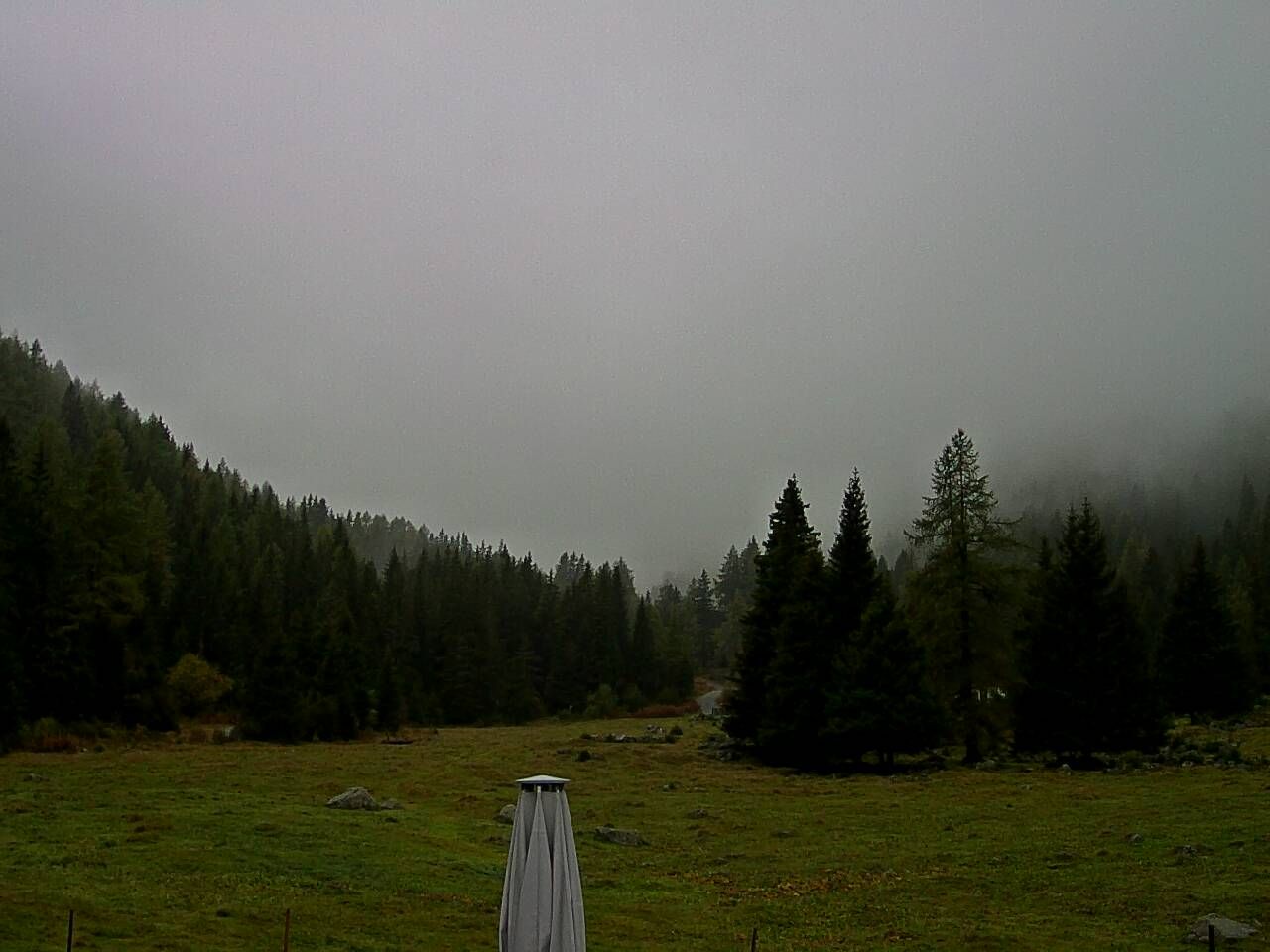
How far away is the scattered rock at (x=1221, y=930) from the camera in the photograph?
1622cm

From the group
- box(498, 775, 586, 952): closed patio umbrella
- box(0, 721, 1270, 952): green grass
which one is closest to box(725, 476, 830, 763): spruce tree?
box(0, 721, 1270, 952): green grass

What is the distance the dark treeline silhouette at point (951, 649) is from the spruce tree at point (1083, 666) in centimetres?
6

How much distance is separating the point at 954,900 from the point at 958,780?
20.5m

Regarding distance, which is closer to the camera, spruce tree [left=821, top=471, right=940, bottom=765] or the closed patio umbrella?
the closed patio umbrella

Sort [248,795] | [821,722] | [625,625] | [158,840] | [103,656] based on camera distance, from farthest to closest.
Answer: [625,625] → [103,656] → [821,722] → [248,795] → [158,840]

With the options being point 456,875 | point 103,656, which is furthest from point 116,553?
point 456,875

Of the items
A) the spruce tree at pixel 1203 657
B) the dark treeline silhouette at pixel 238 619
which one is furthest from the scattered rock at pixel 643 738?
the spruce tree at pixel 1203 657

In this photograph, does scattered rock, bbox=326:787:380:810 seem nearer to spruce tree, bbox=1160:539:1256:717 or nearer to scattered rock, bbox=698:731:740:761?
scattered rock, bbox=698:731:740:761

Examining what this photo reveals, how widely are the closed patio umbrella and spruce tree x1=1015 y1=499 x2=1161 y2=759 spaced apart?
3936 centimetres

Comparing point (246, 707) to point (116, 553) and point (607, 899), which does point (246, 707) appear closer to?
point (116, 553)

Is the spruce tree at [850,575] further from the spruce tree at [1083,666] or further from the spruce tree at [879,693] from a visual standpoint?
the spruce tree at [1083,666]

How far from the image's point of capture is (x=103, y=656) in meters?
57.6

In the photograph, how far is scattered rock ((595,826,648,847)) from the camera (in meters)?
28.0

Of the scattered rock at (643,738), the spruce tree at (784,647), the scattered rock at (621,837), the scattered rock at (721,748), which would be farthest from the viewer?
the scattered rock at (643,738)
